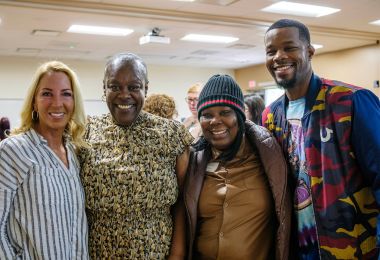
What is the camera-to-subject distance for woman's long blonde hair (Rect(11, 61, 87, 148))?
1.91 meters

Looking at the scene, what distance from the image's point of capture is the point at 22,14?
252 inches

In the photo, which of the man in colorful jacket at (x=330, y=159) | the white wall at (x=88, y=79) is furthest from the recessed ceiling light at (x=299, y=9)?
the white wall at (x=88, y=79)

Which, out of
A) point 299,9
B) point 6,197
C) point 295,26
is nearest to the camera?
point 6,197

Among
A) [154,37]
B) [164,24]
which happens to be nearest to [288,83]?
[164,24]

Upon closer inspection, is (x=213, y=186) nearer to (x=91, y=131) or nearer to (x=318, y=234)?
(x=318, y=234)

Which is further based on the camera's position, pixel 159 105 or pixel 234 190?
pixel 159 105

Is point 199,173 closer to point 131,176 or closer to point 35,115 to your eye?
point 131,176

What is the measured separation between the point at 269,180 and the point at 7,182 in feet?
3.66

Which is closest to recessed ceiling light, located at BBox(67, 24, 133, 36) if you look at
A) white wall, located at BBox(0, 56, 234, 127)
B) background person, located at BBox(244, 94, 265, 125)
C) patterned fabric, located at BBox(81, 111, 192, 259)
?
white wall, located at BBox(0, 56, 234, 127)

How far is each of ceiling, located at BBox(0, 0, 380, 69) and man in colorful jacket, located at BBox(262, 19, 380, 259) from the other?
425cm

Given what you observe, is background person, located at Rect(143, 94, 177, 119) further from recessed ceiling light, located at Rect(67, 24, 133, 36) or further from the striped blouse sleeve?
recessed ceiling light, located at Rect(67, 24, 133, 36)

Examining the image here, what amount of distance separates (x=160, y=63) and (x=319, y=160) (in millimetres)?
10875

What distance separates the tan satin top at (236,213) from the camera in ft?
6.39

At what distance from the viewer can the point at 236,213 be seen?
196 cm
